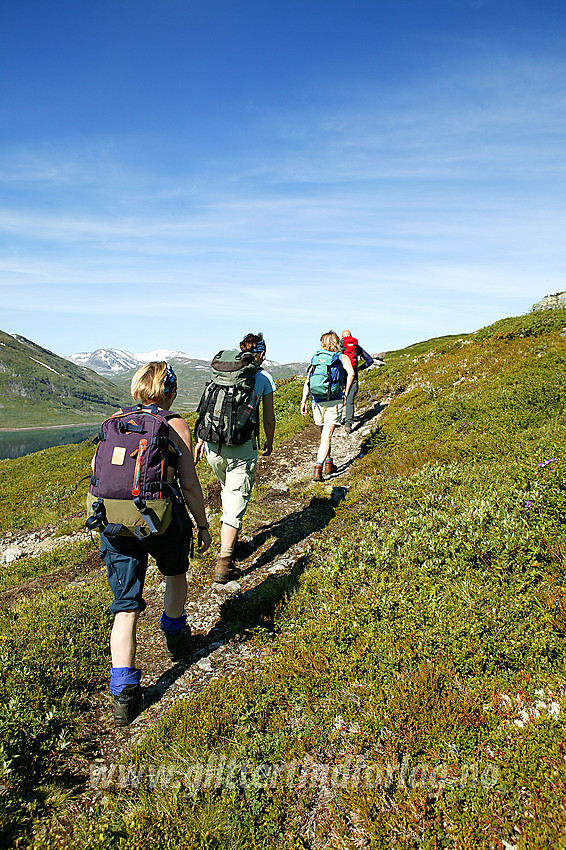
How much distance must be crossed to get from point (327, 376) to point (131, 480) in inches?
270

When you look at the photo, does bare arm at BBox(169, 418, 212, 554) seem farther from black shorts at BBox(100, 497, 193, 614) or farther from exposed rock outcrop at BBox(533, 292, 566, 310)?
exposed rock outcrop at BBox(533, 292, 566, 310)

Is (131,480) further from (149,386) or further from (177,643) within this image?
(177,643)

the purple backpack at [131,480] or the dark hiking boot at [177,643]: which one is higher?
the purple backpack at [131,480]

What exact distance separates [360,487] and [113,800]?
6.51 meters

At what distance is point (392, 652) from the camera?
420 centimetres

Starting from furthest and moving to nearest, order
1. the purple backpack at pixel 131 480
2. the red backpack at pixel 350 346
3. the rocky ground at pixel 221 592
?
the red backpack at pixel 350 346
the rocky ground at pixel 221 592
the purple backpack at pixel 131 480

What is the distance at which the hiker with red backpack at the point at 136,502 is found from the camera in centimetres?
398

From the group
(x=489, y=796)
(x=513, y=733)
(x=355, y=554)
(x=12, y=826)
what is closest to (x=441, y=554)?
(x=355, y=554)

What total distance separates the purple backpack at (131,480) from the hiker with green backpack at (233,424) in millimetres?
2078

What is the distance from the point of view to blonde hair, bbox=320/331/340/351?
1017 cm

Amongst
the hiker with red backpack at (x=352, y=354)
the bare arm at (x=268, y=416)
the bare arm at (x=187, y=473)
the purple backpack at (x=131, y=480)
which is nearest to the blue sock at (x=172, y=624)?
the bare arm at (x=187, y=473)

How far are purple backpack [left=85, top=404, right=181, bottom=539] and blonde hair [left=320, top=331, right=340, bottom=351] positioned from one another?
6.74 metres

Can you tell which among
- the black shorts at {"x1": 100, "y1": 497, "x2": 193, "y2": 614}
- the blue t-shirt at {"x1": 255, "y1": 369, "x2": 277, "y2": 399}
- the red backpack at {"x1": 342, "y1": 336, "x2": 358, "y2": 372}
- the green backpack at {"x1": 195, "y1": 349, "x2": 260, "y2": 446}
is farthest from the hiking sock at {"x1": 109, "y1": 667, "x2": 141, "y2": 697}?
the red backpack at {"x1": 342, "y1": 336, "x2": 358, "y2": 372}

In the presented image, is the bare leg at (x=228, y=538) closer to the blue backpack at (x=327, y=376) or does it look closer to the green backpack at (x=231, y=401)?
the green backpack at (x=231, y=401)
